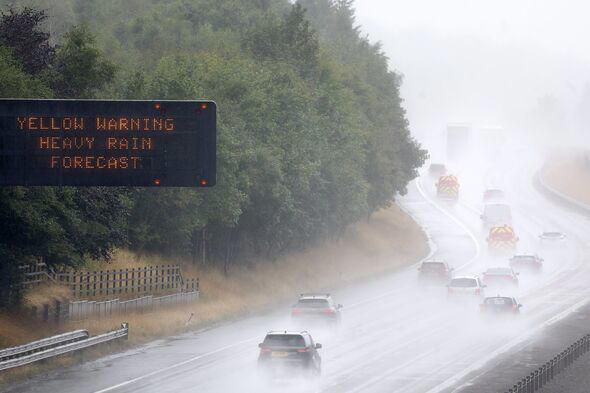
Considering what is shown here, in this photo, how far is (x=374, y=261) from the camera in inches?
3519

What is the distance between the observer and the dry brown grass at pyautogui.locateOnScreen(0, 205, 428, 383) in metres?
48.2

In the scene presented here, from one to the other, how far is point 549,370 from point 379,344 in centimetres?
1154

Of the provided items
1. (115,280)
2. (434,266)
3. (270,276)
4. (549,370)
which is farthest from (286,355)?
(434,266)

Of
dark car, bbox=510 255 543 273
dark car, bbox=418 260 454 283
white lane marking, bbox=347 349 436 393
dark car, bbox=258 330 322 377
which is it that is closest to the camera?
dark car, bbox=258 330 322 377

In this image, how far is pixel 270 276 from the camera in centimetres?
6881

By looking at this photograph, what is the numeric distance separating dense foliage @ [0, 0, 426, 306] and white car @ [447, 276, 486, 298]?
31.5ft

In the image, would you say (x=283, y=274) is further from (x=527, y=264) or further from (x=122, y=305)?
(x=122, y=305)

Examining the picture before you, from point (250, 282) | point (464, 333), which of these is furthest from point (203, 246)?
point (464, 333)

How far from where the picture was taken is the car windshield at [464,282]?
212ft

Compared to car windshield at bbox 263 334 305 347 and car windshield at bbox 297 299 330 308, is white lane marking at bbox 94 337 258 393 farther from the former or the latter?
car windshield at bbox 263 334 305 347

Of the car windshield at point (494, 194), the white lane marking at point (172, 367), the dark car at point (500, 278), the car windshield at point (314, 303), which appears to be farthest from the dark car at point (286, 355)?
the car windshield at point (494, 194)

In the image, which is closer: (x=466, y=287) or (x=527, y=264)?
(x=466, y=287)

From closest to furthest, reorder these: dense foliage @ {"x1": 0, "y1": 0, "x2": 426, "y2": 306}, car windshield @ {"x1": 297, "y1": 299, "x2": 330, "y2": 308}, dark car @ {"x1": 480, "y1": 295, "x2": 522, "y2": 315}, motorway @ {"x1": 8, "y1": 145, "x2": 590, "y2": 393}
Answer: motorway @ {"x1": 8, "y1": 145, "x2": 590, "y2": 393} < dense foliage @ {"x1": 0, "y1": 0, "x2": 426, "y2": 306} < car windshield @ {"x1": 297, "y1": 299, "x2": 330, "y2": 308} < dark car @ {"x1": 480, "y1": 295, "x2": 522, "y2": 315}

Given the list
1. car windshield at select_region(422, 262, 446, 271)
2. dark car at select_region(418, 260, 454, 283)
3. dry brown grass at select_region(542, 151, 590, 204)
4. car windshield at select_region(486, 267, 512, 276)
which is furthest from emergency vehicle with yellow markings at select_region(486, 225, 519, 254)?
dry brown grass at select_region(542, 151, 590, 204)
